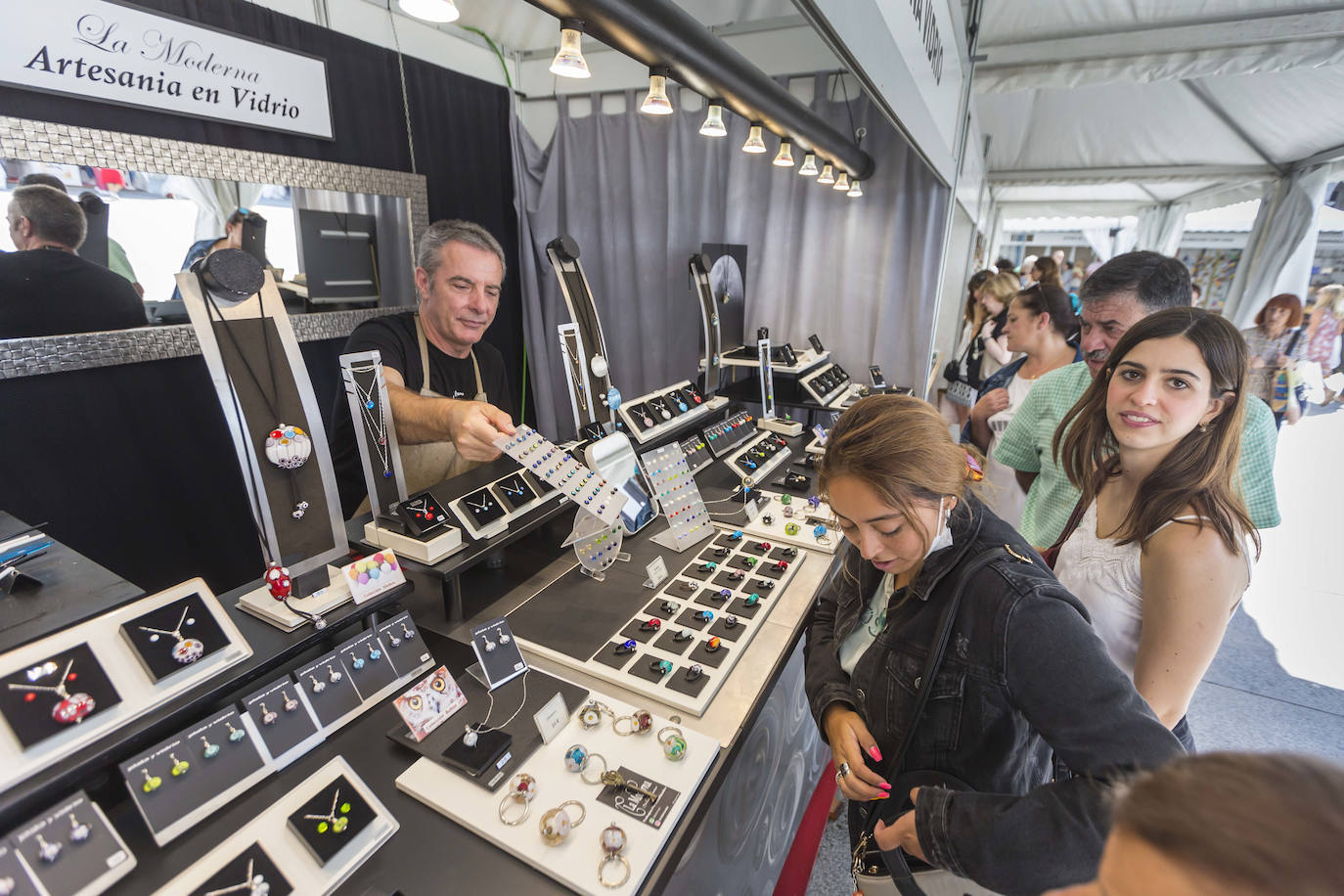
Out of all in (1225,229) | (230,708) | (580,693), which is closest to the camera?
(230,708)

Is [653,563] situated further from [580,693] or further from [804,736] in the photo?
[804,736]

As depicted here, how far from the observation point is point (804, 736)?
6.23ft

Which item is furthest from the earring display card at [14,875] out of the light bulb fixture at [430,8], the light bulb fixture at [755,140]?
the light bulb fixture at [755,140]

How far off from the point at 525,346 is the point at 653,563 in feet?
11.5

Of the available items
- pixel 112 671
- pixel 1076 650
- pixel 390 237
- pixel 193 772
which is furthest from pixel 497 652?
pixel 390 237

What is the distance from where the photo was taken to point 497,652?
128 centimetres

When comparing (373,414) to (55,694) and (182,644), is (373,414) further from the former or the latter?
(55,694)

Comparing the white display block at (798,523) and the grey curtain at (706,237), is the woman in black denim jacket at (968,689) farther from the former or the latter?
the grey curtain at (706,237)

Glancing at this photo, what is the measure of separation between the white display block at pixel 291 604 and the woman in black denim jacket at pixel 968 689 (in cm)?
106

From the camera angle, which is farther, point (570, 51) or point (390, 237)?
point (390, 237)

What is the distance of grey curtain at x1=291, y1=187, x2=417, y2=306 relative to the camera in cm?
337

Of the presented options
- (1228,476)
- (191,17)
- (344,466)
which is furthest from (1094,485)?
(191,17)

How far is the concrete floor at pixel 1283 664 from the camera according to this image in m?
2.30

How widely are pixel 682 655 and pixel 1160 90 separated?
559 cm
